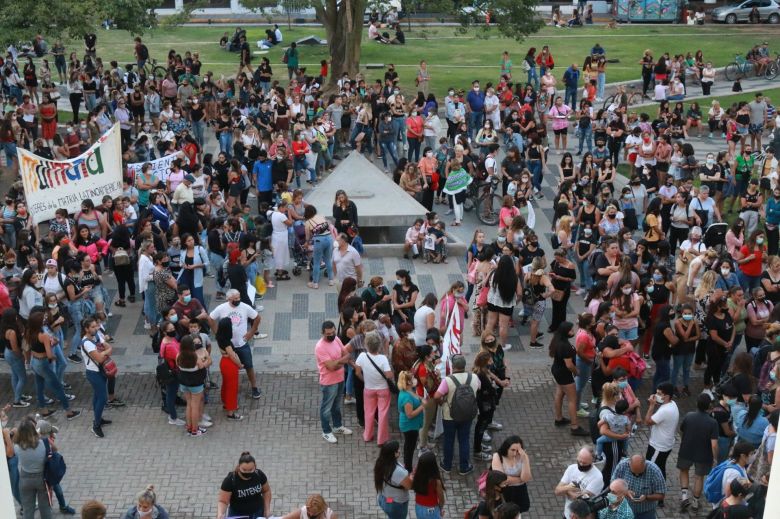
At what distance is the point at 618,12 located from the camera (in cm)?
5144

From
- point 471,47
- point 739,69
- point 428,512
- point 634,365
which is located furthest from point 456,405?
point 471,47

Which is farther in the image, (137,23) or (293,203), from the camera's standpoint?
(137,23)

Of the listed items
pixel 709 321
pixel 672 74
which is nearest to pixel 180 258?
pixel 709 321

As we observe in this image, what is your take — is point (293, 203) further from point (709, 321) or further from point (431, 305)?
point (709, 321)

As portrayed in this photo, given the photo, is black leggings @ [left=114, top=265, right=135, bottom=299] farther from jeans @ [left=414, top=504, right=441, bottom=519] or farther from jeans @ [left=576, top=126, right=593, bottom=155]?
jeans @ [left=576, top=126, right=593, bottom=155]

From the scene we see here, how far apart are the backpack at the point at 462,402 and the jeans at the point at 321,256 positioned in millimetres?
5939

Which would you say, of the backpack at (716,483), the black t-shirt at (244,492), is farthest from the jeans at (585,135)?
the black t-shirt at (244,492)

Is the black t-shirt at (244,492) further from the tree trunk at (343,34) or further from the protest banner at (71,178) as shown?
the tree trunk at (343,34)

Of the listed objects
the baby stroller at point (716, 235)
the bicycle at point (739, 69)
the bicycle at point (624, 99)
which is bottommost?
the baby stroller at point (716, 235)

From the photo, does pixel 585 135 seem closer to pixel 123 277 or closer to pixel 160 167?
pixel 160 167

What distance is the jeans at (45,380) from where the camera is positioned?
12.1 m

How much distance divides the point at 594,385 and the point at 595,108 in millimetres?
18992

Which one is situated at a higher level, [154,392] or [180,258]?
[180,258]

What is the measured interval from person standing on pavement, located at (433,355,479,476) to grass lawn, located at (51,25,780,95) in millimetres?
22277
